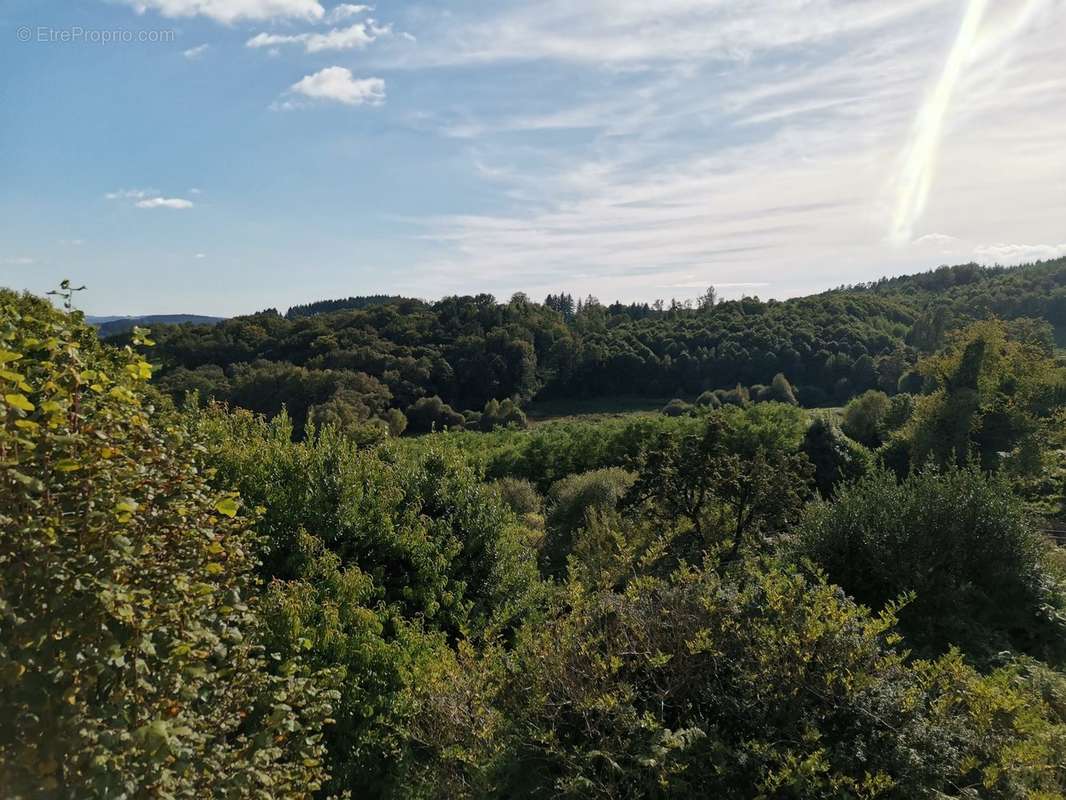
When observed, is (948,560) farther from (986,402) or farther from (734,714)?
(986,402)

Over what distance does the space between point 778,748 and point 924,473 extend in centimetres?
628

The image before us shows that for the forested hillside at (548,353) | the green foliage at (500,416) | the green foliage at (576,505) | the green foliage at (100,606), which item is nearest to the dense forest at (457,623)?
the green foliage at (100,606)

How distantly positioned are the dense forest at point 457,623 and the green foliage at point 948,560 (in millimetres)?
38

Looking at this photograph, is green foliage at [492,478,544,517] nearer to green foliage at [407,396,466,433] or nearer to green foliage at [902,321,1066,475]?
green foliage at [902,321,1066,475]

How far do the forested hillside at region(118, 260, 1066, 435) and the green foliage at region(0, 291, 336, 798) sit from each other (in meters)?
43.8

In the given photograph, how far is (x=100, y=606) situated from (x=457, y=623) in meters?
6.07

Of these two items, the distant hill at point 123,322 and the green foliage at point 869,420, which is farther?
the green foliage at point 869,420

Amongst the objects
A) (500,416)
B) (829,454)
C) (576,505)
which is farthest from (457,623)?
(500,416)

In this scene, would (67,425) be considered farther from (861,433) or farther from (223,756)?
(861,433)

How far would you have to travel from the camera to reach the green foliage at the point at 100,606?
7.33 ft

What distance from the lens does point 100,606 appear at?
2.37 meters

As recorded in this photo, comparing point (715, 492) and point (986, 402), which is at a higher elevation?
point (986, 402)

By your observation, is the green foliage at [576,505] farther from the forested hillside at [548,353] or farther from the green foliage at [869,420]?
the forested hillside at [548,353]

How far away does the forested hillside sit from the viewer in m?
55.7
